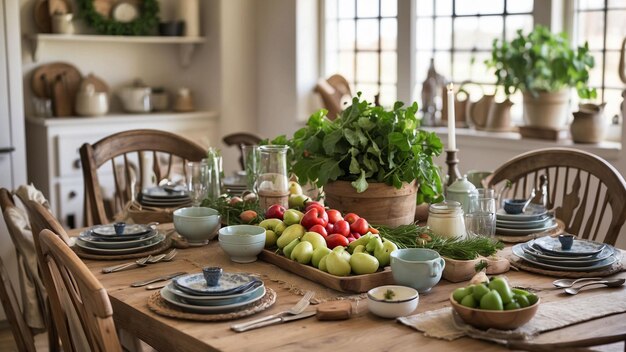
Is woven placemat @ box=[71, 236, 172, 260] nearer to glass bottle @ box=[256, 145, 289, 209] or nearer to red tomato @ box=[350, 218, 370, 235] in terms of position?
glass bottle @ box=[256, 145, 289, 209]

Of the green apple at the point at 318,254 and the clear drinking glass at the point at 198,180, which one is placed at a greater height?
the clear drinking glass at the point at 198,180

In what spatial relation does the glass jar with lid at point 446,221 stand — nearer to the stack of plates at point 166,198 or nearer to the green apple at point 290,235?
the green apple at point 290,235

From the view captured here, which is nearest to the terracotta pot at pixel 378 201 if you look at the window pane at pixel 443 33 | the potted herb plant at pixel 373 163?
the potted herb plant at pixel 373 163

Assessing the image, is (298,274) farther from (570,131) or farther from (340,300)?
(570,131)

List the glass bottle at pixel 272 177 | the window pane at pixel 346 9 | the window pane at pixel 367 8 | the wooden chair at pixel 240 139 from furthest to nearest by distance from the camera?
the window pane at pixel 346 9
the window pane at pixel 367 8
the wooden chair at pixel 240 139
the glass bottle at pixel 272 177

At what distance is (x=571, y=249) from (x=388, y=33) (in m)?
2.65

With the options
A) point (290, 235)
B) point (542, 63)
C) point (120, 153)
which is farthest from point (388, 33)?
point (290, 235)

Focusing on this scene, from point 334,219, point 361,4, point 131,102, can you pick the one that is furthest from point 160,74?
point 334,219

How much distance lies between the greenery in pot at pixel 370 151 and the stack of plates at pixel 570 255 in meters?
0.35

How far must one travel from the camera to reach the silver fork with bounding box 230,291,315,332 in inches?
66.0

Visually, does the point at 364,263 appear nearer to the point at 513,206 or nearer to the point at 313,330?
the point at 313,330

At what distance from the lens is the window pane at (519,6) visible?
156 inches

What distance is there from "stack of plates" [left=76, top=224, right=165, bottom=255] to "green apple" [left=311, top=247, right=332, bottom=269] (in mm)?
544

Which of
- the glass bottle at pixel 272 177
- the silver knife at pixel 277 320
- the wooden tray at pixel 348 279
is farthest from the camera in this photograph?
the glass bottle at pixel 272 177
